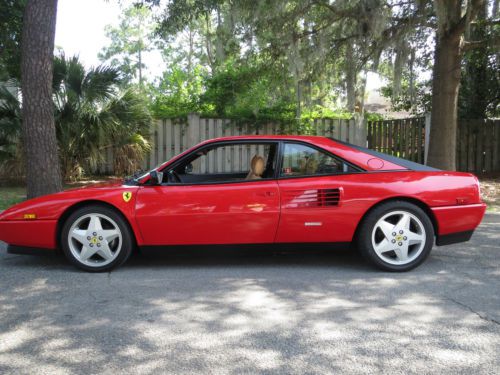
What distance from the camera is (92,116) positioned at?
11.5 metres

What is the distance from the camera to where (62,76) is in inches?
456

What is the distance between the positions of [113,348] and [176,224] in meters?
1.85

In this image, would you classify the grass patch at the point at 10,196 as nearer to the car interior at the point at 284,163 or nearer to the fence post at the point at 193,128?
the fence post at the point at 193,128

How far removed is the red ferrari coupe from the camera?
4836 mm

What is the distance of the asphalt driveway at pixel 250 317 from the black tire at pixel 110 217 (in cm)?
15

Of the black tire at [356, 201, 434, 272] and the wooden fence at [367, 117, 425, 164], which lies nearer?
the black tire at [356, 201, 434, 272]

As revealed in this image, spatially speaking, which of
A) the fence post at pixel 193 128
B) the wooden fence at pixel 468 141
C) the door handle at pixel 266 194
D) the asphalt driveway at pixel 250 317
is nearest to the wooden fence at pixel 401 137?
the wooden fence at pixel 468 141

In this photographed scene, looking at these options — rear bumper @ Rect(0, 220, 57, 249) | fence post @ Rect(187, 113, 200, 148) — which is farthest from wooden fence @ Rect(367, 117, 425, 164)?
rear bumper @ Rect(0, 220, 57, 249)

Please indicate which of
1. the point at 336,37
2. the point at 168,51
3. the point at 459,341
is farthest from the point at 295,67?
the point at 168,51

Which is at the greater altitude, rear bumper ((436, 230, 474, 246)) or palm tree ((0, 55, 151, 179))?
palm tree ((0, 55, 151, 179))

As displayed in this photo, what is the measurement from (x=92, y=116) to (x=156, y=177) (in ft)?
24.1

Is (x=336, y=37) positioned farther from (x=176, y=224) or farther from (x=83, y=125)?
(x=176, y=224)

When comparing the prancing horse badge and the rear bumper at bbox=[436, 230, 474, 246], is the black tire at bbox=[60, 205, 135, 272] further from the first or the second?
the rear bumper at bbox=[436, 230, 474, 246]

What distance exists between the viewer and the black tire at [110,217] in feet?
16.0
